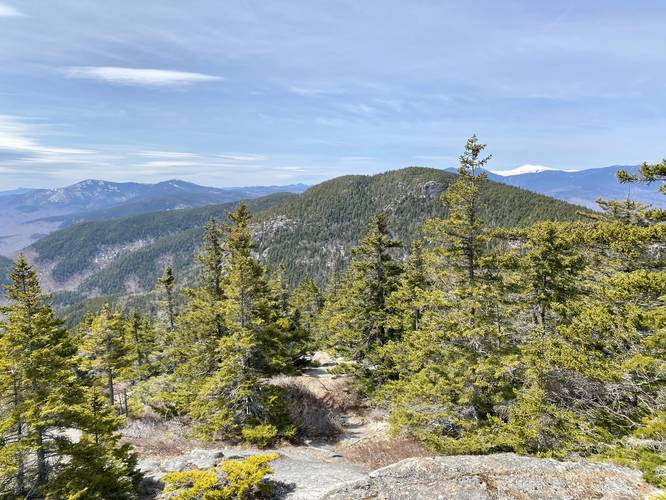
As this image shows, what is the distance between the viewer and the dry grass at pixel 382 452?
17.4 m

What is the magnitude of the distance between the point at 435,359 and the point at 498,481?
9247mm

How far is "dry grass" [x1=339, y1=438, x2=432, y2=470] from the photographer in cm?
1741

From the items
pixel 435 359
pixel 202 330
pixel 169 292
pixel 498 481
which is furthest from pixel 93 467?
pixel 169 292

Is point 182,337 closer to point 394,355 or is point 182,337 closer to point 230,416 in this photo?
point 230,416

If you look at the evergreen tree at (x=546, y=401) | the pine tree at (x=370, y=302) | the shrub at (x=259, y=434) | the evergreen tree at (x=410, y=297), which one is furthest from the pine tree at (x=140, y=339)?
the evergreen tree at (x=546, y=401)

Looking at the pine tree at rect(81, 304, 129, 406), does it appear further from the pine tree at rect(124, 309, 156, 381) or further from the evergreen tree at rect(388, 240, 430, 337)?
the evergreen tree at rect(388, 240, 430, 337)

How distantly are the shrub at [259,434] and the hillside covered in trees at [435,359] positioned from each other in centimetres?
8

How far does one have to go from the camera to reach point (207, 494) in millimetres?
10969

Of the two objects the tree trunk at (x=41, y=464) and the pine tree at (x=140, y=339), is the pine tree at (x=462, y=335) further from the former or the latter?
the pine tree at (x=140, y=339)

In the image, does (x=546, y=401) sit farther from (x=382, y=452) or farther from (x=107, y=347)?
(x=107, y=347)

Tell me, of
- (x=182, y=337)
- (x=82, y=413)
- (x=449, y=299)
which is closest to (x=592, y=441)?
(x=449, y=299)

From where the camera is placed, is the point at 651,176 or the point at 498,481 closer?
the point at 498,481

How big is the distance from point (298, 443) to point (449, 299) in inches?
481

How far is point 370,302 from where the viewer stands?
26.9m
